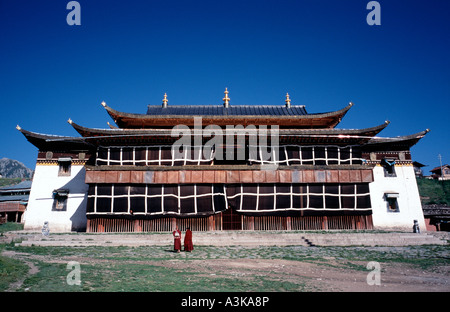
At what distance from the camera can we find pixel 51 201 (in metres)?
21.6

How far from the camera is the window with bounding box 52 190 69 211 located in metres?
21.4

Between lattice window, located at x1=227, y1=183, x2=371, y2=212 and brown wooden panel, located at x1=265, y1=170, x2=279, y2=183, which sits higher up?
brown wooden panel, located at x1=265, y1=170, x2=279, y2=183

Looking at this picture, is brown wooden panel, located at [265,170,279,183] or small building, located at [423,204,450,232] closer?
brown wooden panel, located at [265,170,279,183]

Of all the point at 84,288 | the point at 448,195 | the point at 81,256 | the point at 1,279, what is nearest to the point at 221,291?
the point at 84,288

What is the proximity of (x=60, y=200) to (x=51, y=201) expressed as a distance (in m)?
0.63

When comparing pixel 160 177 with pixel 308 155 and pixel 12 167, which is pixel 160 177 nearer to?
pixel 308 155

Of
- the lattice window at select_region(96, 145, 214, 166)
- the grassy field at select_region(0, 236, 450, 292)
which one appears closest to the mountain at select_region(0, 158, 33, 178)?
the lattice window at select_region(96, 145, 214, 166)

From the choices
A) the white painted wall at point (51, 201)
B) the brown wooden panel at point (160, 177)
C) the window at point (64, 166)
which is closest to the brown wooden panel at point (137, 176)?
the brown wooden panel at point (160, 177)

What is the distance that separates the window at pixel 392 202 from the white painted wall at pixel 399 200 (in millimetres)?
206

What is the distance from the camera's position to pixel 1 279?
6762 mm

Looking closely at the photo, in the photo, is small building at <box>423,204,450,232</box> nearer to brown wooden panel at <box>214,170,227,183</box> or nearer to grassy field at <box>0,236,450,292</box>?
grassy field at <box>0,236,450,292</box>

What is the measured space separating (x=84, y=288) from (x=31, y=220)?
1851cm

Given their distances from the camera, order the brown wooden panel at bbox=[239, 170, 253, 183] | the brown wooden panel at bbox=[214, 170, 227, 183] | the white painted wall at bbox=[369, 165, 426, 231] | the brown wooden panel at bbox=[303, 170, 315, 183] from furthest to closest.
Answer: the white painted wall at bbox=[369, 165, 426, 231]
the brown wooden panel at bbox=[303, 170, 315, 183]
the brown wooden panel at bbox=[239, 170, 253, 183]
the brown wooden panel at bbox=[214, 170, 227, 183]

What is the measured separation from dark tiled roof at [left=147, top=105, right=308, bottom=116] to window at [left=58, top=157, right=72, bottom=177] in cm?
739
